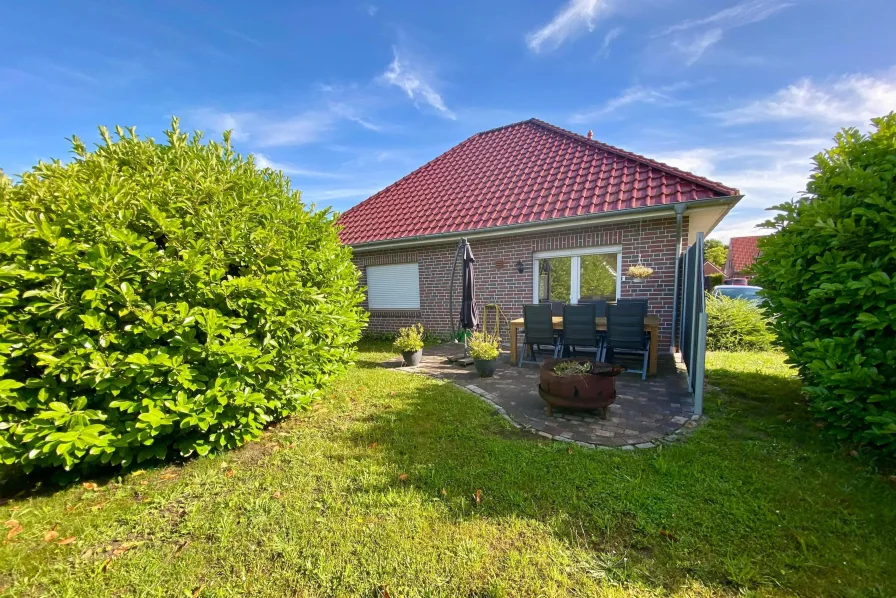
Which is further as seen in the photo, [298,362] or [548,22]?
[548,22]

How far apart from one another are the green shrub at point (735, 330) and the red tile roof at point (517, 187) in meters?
3.99

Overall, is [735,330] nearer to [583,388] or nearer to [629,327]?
[629,327]

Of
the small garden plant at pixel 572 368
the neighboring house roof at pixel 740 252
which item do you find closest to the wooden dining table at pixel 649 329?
the small garden plant at pixel 572 368

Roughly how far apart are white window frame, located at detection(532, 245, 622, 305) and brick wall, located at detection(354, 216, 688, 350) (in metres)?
0.10

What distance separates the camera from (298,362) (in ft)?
12.1

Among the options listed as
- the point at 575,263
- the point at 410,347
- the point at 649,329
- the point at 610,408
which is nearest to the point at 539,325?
the point at 649,329

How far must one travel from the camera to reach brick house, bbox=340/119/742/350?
6418mm

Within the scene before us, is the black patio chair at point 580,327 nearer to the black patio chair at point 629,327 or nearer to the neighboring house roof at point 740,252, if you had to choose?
the black patio chair at point 629,327

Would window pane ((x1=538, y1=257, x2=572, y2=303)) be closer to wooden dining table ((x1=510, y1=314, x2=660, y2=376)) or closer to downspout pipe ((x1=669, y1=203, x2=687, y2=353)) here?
wooden dining table ((x1=510, y1=314, x2=660, y2=376))

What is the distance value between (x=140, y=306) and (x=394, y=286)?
286 inches

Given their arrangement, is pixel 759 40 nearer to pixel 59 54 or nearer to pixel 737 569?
pixel 737 569

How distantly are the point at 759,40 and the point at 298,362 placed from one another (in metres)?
8.34

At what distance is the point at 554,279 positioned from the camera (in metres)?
7.83

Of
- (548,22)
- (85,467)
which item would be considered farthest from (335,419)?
(548,22)
